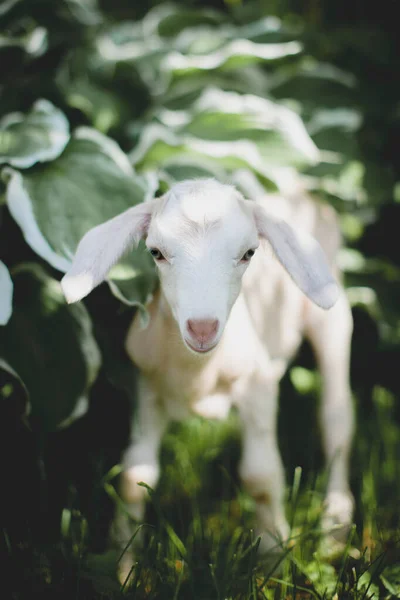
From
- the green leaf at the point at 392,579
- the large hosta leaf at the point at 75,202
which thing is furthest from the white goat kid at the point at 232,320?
the green leaf at the point at 392,579

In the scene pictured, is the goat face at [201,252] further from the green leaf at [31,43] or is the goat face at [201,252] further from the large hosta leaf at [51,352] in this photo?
the green leaf at [31,43]

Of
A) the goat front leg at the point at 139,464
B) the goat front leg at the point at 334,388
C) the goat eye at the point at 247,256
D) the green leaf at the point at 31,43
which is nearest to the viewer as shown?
the goat eye at the point at 247,256

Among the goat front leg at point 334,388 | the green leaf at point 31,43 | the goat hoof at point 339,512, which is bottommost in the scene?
the goat hoof at point 339,512

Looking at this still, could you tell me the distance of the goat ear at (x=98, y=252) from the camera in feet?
4.41

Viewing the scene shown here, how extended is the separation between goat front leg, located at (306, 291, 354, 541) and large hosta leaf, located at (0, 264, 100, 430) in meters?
0.85

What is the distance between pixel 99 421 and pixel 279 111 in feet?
4.10

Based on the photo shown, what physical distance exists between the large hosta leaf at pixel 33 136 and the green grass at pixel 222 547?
0.97 m

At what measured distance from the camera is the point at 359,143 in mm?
2619

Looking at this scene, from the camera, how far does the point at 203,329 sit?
1276mm

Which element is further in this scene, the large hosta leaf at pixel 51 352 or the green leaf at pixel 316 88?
the green leaf at pixel 316 88

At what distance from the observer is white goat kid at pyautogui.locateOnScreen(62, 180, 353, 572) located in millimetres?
1351

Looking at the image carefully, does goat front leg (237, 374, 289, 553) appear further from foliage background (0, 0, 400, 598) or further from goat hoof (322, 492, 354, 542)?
goat hoof (322, 492, 354, 542)

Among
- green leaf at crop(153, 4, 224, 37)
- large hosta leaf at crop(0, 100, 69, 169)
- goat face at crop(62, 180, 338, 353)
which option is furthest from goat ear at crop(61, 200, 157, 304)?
green leaf at crop(153, 4, 224, 37)

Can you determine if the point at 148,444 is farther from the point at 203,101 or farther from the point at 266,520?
the point at 203,101
